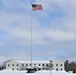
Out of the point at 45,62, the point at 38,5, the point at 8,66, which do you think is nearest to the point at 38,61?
the point at 45,62

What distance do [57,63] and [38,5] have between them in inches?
4692

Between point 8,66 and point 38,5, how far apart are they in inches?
4653

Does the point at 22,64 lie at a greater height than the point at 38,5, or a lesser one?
lesser

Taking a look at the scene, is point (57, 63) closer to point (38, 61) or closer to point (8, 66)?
point (38, 61)

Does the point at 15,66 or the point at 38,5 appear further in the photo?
the point at 15,66

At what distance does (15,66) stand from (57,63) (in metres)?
25.9

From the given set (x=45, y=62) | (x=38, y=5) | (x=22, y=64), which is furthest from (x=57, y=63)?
(x=38, y=5)

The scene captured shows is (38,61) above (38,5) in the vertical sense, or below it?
below

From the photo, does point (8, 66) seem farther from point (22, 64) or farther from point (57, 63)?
point (57, 63)

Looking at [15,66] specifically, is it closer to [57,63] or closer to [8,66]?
[8,66]

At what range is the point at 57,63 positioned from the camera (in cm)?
16962

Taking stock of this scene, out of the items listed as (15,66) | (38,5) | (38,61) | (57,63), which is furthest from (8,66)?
(38,5)

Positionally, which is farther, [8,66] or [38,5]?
[8,66]

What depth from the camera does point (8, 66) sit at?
16750 centimetres
